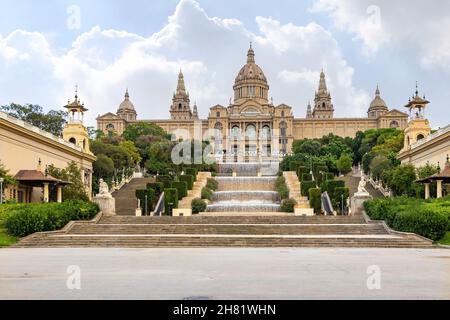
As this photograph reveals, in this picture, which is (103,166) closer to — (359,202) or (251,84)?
(359,202)

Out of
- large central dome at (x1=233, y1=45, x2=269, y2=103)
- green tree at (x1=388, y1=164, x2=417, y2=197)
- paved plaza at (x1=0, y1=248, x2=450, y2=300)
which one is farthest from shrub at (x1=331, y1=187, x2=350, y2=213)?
large central dome at (x1=233, y1=45, x2=269, y2=103)

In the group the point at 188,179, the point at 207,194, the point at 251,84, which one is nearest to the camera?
the point at 207,194

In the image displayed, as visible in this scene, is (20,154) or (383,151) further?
(383,151)

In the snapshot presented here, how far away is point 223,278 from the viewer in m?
12.7

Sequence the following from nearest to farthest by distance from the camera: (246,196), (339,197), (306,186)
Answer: (339,197)
(306,186)
(246,196)

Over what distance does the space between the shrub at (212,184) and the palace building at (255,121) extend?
72.8 metres

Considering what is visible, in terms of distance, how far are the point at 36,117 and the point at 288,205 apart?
A: 128ft

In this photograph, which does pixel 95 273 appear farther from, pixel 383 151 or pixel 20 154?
pixel 383 151

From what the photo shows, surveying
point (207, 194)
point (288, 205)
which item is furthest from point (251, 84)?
point (288, 205)
